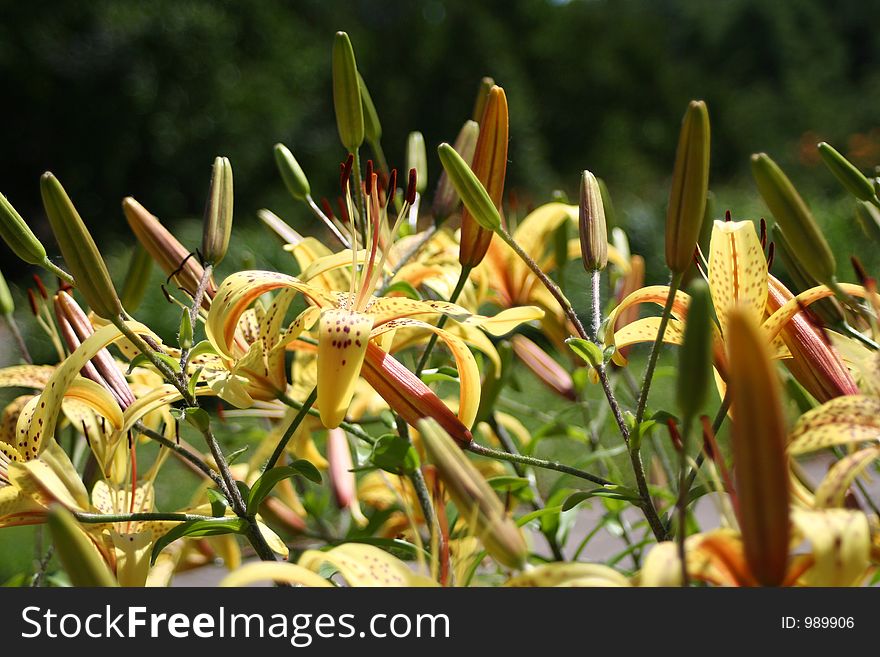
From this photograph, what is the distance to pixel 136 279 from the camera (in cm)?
64

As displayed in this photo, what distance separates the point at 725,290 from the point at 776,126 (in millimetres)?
14713

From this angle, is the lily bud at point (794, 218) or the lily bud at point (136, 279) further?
the lily bud at point (136, 279)

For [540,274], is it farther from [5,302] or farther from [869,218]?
[5,302]

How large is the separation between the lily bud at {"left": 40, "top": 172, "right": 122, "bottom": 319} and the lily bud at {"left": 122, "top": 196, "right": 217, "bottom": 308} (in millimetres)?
131

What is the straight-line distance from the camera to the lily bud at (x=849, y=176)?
0.51 m

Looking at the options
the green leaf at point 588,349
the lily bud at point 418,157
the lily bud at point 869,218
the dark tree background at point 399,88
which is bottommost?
the green leaf at point 588,349

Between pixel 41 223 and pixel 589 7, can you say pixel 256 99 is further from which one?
pixel 589 7

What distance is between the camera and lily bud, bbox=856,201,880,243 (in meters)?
0.51

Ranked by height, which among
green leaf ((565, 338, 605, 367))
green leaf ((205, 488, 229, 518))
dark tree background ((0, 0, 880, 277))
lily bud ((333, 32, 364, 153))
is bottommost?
green leaf ((205, 488, 229, 518))

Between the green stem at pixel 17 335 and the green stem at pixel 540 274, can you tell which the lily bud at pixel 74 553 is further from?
the green stem at pixel 17 335

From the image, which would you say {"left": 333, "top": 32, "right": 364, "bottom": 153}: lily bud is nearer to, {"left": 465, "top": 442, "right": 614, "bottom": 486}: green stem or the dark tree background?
{"left": 465, "top": 442, "right": 614, "bottom": 486}: green stem

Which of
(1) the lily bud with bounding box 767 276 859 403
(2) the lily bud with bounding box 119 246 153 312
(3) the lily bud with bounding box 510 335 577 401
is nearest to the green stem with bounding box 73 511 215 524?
(2) the lily bud with bounding box 119 246 153 312

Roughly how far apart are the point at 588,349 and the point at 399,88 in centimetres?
1098

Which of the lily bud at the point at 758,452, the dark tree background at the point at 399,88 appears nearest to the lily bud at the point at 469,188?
the lily bud at the point at 758,452
